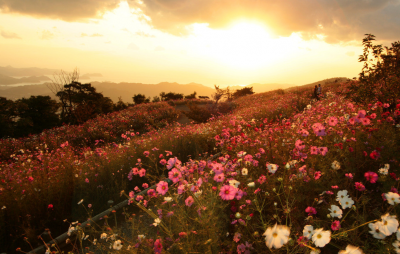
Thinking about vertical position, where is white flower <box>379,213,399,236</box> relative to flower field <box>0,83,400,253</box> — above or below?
above

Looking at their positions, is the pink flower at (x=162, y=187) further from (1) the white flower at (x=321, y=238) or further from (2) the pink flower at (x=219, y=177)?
(1) the white flower at (x=321, y=238)

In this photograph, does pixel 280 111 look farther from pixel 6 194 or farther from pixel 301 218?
pixel 6 194

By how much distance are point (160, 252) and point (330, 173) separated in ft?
8.27

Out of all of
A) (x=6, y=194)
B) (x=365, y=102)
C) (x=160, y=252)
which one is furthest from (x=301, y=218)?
(x=6, y=194)

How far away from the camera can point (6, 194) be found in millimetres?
3646

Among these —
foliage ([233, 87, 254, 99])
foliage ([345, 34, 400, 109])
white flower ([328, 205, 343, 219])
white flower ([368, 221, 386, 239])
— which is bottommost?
white flower ([328, 205, 343, 219])

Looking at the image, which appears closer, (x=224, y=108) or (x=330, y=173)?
(x=330, y=173)

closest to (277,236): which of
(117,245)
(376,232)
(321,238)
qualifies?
(321,238)

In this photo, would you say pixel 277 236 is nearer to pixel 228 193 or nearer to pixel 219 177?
pixel 228 193

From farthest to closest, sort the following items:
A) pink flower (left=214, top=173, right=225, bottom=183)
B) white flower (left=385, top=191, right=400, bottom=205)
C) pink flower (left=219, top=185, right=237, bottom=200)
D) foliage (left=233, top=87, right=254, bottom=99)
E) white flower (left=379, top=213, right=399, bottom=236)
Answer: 1. foliage (left=233, top=87, right=254, bottom=99)
2. pink flower (left=214, top=173, right=225, bottom=183)
3. pink flower (left=219, top=185, right=237, bottom=200)
4. white flower (left=385, top=191, right=400, bottom=205)
5. white flower (left=379, top=213, right=399, bottom=236)

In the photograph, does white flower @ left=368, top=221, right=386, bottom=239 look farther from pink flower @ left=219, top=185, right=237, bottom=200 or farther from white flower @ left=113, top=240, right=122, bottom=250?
white flower @ left=113, top=240, right=122, bottom=250

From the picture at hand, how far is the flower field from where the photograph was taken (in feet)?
6.05

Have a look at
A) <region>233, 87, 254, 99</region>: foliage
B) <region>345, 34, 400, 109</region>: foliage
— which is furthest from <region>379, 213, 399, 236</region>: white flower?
<region>233, 87, 254, 99</region>: foliage

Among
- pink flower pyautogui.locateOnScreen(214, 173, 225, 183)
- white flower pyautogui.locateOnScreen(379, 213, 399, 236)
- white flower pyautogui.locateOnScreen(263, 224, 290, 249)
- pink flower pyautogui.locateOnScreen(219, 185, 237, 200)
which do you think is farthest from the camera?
pink flower pyautogui.locateOnScreen(214, 173, 225, 183)
